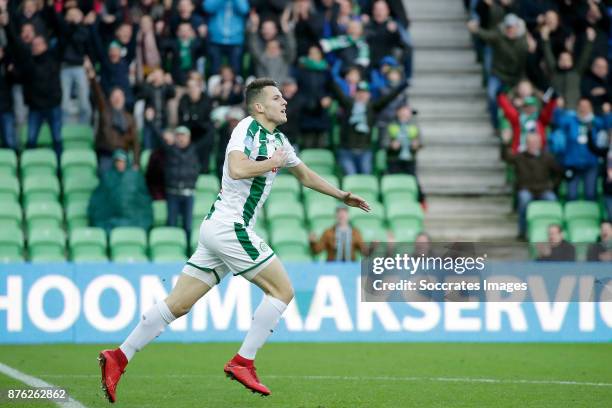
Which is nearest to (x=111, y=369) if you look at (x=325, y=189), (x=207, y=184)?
(x=325, y=189)

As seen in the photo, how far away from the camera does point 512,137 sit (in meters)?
19.8

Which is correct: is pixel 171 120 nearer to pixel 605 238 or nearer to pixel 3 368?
pixel 605 238

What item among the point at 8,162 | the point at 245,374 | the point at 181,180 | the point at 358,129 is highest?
the point at 358,129

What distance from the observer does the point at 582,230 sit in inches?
723

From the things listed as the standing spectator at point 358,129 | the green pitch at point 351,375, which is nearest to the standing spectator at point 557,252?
the green pitch at point 351,375

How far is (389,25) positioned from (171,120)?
3719 millimetres

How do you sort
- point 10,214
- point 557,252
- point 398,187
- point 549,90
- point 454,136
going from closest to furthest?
point 557,252 → point 10,214 → point 398,187 → point 549,90 → point 454,136

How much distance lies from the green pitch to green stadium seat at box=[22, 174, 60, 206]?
370cm

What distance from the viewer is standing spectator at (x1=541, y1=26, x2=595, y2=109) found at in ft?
67.5

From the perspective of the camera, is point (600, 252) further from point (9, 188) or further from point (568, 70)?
point (9, 188)

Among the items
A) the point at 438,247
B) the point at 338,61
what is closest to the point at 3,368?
the point at 438,247

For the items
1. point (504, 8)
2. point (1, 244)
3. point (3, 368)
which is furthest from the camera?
point (504, 8)

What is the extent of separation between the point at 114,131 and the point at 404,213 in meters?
4.25

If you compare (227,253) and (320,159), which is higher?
(227,253)
